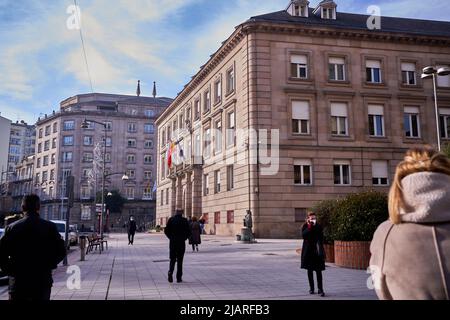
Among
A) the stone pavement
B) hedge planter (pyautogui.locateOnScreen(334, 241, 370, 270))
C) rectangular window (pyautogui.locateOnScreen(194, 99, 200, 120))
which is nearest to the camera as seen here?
the stone pavement

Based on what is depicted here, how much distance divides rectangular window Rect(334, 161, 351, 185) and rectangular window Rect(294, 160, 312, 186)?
207 centimetres

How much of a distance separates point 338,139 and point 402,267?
101ft

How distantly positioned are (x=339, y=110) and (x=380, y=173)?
223 inches

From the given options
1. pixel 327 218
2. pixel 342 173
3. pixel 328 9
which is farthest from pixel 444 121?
pixel 327 218

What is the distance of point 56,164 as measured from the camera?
80.7 meters

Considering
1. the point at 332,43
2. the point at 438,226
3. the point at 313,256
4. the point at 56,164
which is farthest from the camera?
the point at 56,164

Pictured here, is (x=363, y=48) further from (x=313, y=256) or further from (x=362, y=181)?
(x=313, y=256)

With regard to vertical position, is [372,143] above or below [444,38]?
below

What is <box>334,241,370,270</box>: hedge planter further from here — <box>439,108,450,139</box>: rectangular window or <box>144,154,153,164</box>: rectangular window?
<box>144,154,153,164</box>: rectangular window

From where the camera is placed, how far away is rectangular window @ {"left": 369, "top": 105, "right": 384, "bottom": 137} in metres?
32.9

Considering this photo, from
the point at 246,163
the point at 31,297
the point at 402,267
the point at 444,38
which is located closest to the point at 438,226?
the point at 402,267

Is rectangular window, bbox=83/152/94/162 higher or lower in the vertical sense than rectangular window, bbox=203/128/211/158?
higher

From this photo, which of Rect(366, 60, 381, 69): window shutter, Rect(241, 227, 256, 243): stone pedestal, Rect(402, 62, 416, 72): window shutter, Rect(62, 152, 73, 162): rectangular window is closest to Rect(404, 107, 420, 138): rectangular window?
Rect(402, 62, 416, 72): window shutter

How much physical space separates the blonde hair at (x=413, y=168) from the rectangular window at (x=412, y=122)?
33641mm
